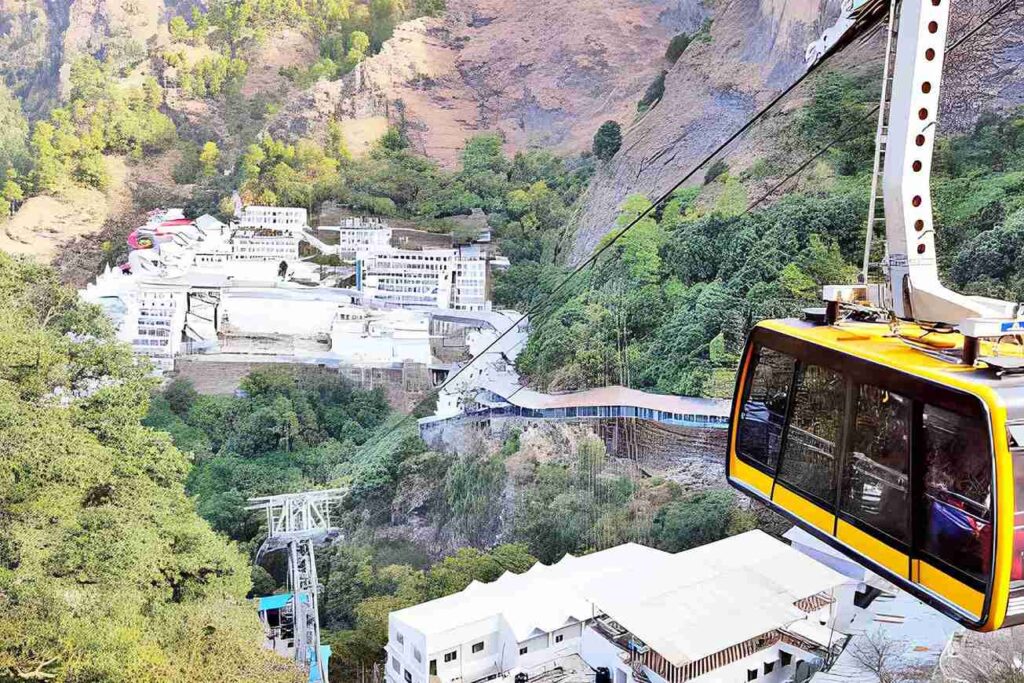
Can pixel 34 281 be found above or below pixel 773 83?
below

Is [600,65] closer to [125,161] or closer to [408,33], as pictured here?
[408,33]

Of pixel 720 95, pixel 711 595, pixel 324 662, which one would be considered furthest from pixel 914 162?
pixel 720 95

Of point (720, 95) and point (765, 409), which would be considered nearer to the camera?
point (765, 409)

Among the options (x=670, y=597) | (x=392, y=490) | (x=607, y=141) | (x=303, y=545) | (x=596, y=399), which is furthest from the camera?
(x=607, y=141)

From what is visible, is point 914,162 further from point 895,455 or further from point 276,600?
point 276,600

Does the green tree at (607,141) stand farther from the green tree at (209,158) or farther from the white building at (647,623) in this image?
the white building at (647,623)

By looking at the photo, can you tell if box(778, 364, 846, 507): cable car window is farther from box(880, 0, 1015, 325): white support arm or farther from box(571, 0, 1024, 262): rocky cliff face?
box(571, 0, 1024, 262): rocky cliff face

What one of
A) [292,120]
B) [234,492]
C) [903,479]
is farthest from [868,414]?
[292,120]
